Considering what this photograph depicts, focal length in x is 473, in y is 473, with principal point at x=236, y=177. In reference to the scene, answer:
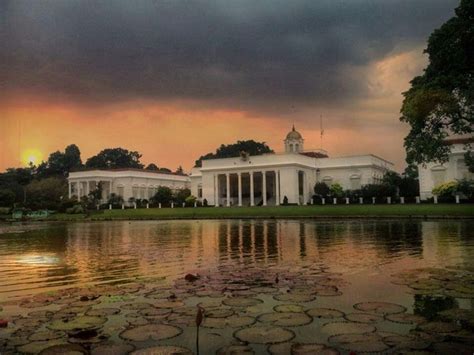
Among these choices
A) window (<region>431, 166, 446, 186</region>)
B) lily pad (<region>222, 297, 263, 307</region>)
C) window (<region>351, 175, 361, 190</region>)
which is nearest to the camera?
lily pad (<region>222, 297, 263, 307</region>)

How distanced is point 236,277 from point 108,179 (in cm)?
8132

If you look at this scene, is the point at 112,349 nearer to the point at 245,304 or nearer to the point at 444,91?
the point at 245,304

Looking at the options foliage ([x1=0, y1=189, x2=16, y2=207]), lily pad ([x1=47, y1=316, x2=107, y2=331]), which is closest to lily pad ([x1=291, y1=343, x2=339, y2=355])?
lily pad ([x1=47, y1=316, x2=107, y2=331])

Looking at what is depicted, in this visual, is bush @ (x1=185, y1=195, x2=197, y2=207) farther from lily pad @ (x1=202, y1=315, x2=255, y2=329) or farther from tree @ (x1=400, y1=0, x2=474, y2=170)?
lily pad @ (x1=202, y1=315, x2=255, y2=329)

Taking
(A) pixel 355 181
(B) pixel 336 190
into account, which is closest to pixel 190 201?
(B) pixel 336 190

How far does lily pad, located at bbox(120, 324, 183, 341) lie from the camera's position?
4.83 metres

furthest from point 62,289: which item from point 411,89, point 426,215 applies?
point 426,215

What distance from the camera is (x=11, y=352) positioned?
4.43 metres

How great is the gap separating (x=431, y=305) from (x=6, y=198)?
68.2 meters

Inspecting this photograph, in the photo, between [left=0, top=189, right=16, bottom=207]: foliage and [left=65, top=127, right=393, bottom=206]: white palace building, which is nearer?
[left=0, top=189, right=16, bottom=207]: foliage

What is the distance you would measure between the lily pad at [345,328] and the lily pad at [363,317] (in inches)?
6.6

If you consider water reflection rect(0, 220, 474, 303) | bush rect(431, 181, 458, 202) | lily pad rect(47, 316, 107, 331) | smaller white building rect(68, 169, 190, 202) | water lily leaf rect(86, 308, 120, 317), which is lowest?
lily pad rect(47, 316, 107, 331)

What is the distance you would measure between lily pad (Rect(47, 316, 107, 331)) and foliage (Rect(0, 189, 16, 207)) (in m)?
65.6

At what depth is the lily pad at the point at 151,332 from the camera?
4.83 meters
